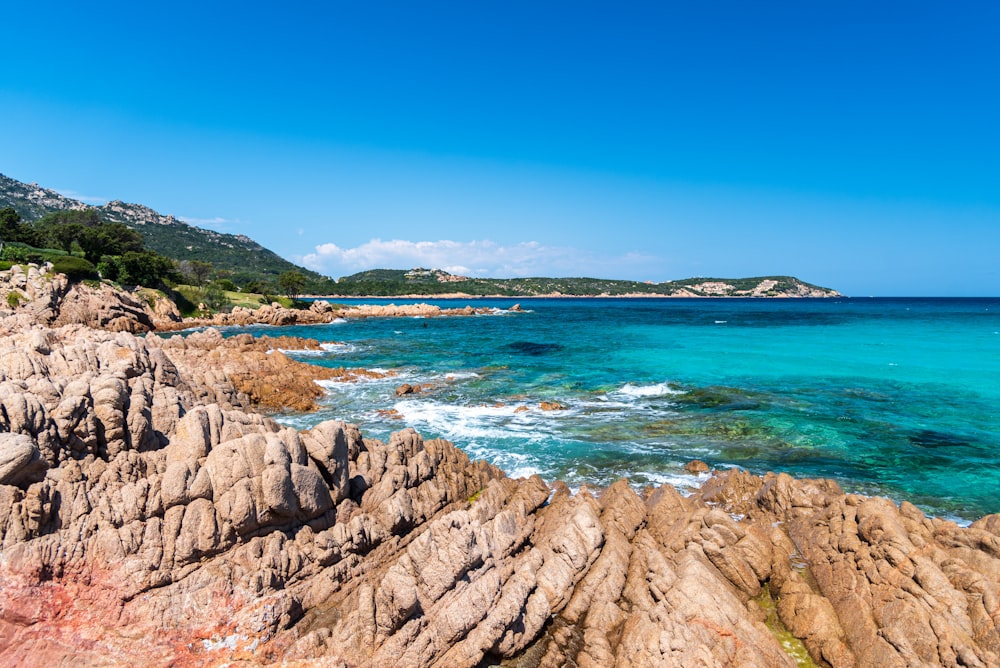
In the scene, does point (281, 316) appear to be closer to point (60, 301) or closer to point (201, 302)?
point (201, 302)

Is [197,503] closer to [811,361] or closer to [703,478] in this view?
[703,478]

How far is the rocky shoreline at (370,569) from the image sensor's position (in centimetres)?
748

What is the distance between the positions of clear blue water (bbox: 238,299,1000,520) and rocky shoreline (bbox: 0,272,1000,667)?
6375mm

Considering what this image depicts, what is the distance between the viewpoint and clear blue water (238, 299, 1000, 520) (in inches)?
720

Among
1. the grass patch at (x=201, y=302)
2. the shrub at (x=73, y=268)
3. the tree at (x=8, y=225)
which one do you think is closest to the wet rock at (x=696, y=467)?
the shrub at (x=73, y=268)

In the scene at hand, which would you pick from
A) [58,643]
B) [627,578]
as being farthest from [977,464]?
[58,643]

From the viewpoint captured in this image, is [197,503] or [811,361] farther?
[811,361]

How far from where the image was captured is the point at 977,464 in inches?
741

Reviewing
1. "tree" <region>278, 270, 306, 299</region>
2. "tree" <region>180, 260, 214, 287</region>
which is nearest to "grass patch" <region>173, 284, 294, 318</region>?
"tree" <region>180, 260, 214, 287</region>

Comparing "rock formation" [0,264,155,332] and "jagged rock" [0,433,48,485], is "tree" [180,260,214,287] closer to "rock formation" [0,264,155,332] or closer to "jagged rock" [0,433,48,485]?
"rock formation" [0,264,155,332]

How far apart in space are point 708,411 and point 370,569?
21.6 m

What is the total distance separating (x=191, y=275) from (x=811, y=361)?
10934cm

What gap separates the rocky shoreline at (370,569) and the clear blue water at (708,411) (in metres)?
6.38

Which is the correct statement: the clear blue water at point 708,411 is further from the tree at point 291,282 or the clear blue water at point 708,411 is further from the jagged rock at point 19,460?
the tree at point 291,282
